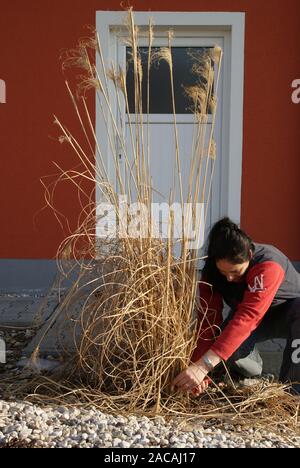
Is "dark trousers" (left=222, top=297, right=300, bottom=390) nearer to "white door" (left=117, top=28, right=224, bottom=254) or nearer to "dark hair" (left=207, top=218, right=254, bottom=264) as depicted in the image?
"dark hair" (left=207, top=218, right=254, bottom=264)

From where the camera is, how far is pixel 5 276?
5215mm

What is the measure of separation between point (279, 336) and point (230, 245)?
0.60 m

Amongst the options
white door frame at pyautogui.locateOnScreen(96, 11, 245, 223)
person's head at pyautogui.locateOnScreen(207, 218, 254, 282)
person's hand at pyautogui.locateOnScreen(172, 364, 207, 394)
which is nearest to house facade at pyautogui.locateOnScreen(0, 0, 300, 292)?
white door frame at pyautogui.locateOnScreen(96, 11, 245, 223)

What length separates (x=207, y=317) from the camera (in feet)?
8.95

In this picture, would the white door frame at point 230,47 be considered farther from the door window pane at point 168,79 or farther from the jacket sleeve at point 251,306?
the jacket sleeve at point 251,306

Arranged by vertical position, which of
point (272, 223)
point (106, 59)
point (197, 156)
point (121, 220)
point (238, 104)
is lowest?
point (272, 223)

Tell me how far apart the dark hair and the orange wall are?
2.63m

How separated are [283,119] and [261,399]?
3027 millimetres

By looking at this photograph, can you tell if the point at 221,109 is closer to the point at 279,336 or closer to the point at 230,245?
the point at 279,336

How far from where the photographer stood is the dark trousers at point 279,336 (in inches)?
104

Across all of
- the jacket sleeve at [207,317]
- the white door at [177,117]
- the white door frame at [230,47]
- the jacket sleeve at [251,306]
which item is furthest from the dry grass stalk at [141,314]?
the white door at [177,117]

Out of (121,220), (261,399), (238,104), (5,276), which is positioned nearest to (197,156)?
(121,220)

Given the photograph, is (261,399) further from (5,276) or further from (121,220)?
(5,276)

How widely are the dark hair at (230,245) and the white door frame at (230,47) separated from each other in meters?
2.59
